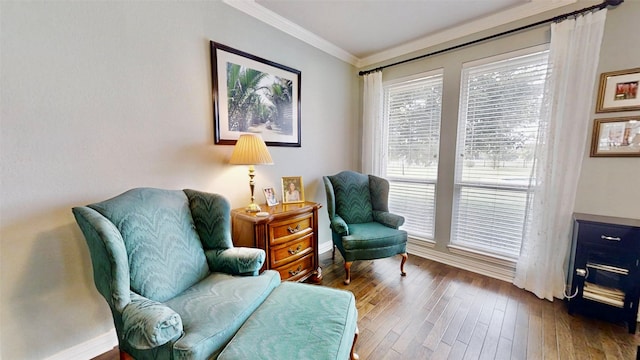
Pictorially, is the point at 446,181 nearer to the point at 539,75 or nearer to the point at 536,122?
the point at 536,122

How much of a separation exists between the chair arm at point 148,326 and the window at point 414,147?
2.65 metres

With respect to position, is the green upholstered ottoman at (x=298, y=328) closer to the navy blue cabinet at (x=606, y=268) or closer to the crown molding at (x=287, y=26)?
the navy blue cabinet at (x=606, y=268)

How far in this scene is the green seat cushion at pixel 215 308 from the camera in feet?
3.17

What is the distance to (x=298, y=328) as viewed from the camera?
3.44 ft

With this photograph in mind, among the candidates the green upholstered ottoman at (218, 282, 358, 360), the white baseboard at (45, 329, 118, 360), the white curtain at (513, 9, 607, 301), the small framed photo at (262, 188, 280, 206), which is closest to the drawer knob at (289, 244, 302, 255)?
the small framed photo at (262, 188, 280, 206)

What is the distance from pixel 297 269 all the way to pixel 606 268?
226 cm

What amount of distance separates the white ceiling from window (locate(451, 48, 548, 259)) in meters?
0.38

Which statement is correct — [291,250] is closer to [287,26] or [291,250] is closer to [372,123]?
[372,123]

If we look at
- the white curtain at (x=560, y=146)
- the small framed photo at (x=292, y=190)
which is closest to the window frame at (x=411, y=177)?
the white curtain at (x=560, y=146)

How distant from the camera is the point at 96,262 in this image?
3.78 ft

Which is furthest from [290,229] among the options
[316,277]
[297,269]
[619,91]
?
[619,91]

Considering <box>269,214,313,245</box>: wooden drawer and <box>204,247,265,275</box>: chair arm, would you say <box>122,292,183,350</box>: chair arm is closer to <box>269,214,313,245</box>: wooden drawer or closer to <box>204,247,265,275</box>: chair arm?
<box>204,247,265,275</box>: chair arm

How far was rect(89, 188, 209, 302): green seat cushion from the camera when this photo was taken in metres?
1.22

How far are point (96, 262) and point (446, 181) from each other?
2911mm
